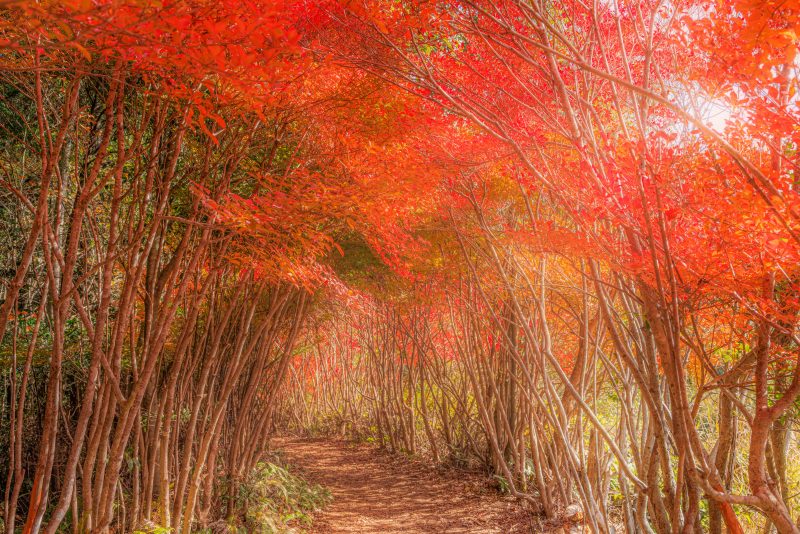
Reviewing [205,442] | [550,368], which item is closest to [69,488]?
[205,442]

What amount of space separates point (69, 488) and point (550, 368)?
324 inches

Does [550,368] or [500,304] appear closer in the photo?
[500,304]

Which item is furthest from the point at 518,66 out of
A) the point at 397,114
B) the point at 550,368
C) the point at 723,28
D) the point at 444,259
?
the point at 550,368

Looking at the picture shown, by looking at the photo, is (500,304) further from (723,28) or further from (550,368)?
(723,28)

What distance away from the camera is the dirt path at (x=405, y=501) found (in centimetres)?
655

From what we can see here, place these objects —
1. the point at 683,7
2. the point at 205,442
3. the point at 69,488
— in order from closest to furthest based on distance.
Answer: the point at 69,488 → the point at 683,7 → the point at 205,442

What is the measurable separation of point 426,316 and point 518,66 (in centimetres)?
606

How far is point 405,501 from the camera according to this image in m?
7.84

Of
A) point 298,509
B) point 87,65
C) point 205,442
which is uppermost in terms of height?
point 87,65

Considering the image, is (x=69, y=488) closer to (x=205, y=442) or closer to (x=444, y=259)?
(x=205, y=442)

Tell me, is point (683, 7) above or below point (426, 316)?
above

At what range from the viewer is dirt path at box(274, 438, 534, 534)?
21.5 feet

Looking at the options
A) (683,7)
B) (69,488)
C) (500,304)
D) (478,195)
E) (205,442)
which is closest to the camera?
(69,488)

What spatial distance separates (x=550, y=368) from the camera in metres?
9.79
